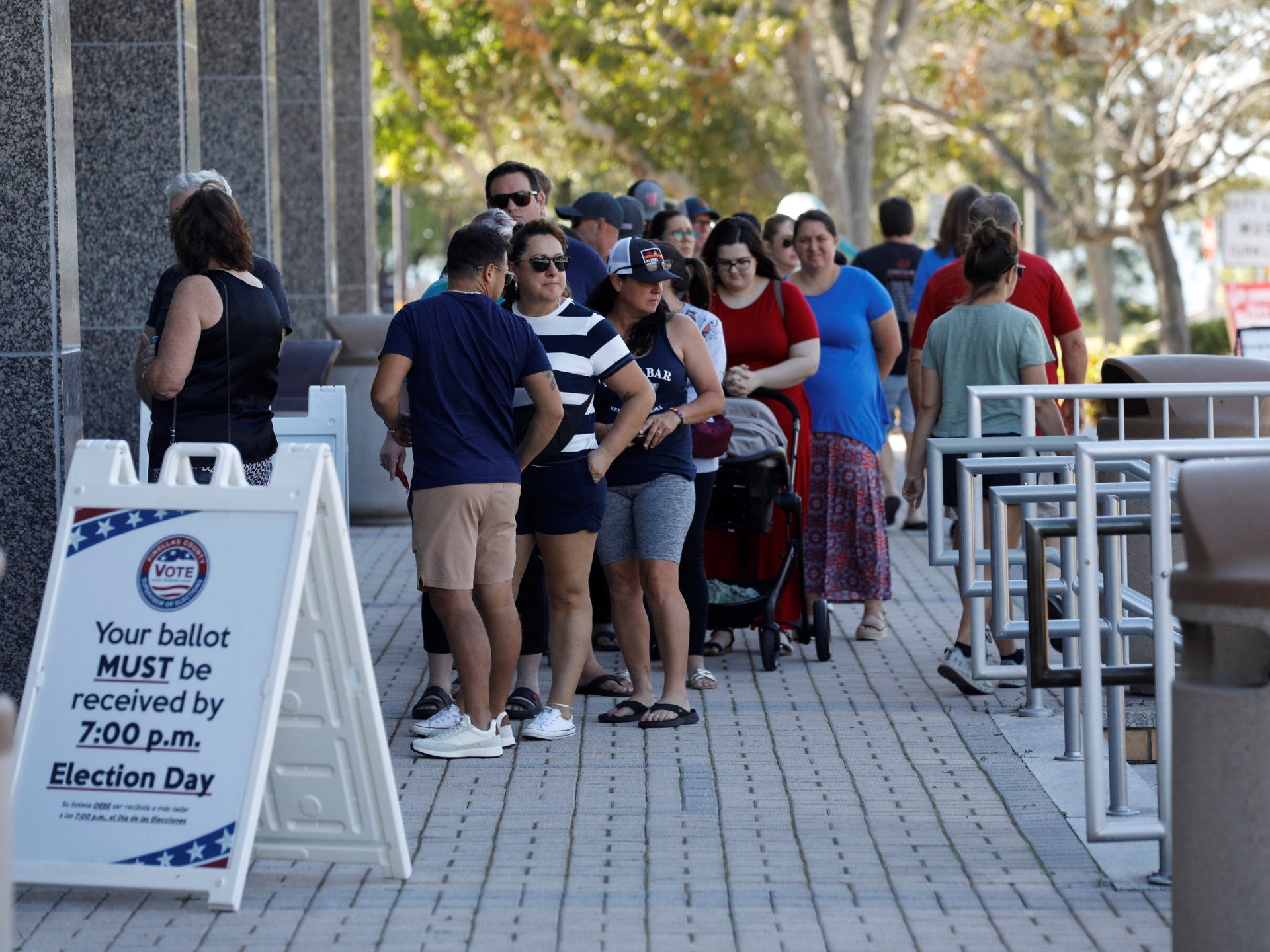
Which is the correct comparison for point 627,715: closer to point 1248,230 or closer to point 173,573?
point 173,573

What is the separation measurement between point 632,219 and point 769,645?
263 cm

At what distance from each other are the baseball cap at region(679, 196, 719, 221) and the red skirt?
11.0 ft

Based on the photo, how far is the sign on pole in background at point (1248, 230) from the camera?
18500 millimetres

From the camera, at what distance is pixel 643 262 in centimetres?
649

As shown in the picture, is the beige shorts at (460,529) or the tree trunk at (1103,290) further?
the tree trunk at (1103,290)

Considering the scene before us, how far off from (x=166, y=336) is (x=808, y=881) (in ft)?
8.70

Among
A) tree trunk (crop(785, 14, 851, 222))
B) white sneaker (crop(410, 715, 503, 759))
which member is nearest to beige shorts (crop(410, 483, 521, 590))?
white sneaker (crop(410, 715, 503, 759))

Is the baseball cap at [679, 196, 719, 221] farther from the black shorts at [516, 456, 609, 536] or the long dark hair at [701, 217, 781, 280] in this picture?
the black shorts at [516, 456, 609, 536]

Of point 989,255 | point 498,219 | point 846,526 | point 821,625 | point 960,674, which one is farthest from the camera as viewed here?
point 846,526

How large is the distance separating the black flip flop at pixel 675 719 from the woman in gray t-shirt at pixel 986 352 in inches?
47.2

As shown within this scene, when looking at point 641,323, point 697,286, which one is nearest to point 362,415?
point 697,286

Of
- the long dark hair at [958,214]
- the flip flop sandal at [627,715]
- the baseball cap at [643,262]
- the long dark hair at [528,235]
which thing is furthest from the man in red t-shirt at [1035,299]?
the long dark hair at [528,235]

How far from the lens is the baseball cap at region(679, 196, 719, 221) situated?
11352mm

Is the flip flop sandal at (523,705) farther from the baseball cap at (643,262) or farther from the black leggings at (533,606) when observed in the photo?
the baseball cap at (643,262)
